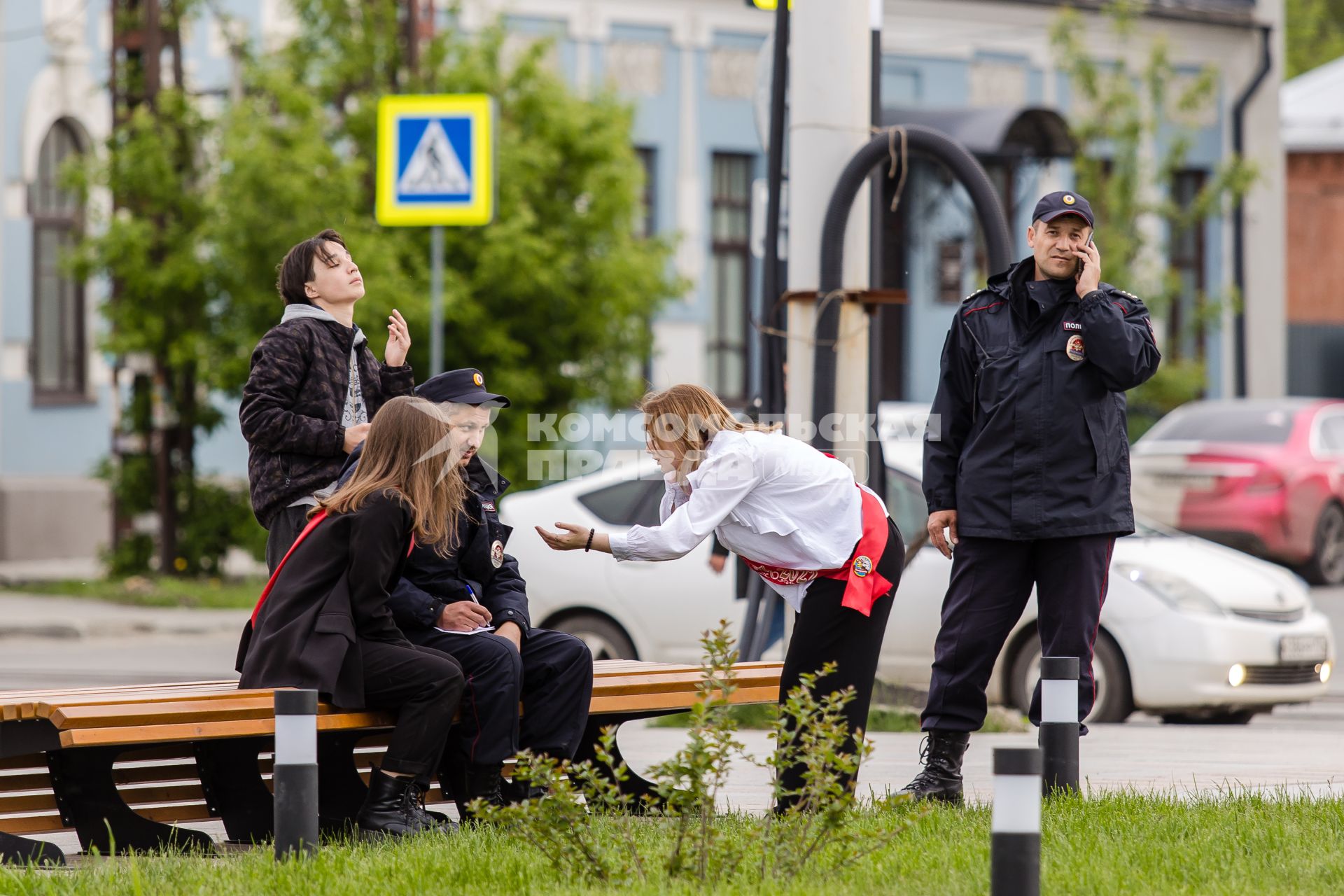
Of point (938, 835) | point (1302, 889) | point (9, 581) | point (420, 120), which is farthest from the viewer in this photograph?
point (9, 581)

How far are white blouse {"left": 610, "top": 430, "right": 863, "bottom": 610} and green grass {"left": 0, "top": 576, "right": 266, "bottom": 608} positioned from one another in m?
11.0

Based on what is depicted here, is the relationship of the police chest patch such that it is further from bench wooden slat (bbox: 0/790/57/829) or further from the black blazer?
bench wooden slat (bbox: 0/790/57/829)

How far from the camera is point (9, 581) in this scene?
1814cm

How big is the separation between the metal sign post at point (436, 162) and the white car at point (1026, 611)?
1770 millimetres

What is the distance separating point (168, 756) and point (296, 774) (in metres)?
1.01

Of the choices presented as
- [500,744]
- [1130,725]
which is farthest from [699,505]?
[1130,725]

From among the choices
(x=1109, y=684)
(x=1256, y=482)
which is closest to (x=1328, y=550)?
(x=1256, y=482)

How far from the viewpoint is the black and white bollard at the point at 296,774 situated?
4.80 meters

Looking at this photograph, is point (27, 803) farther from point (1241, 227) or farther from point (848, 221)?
point (1241, 227)

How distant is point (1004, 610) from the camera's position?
19.9ft

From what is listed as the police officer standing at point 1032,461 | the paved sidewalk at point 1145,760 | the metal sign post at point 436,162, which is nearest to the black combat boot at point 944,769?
the police officer standing at point 1032,461

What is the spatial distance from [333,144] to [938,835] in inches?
500

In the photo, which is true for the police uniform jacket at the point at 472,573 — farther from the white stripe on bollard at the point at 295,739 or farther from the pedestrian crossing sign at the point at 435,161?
the pedestrian crossing sign at the point at 435,161

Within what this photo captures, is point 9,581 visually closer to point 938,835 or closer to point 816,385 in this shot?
point 816,385
